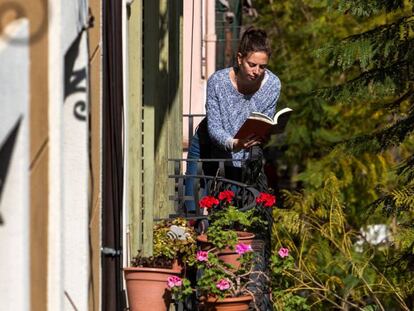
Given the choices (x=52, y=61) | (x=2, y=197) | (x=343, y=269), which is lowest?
(x=343, y=269)

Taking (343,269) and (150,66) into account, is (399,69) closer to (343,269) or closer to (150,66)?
(150,66)

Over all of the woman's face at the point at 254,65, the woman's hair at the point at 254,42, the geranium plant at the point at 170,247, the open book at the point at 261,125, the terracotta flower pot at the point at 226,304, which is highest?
the woman's hair at the point at 254,42

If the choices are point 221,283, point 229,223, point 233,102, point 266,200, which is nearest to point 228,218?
point 229,223

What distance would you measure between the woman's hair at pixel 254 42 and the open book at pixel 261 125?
0.58 metres

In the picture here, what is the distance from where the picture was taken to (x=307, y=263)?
12.5m

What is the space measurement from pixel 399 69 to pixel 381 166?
34.5ft

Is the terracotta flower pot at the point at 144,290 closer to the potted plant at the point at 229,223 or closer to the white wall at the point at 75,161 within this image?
the potted plant at the point at 229,223

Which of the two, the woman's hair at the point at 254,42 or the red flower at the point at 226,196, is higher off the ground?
the woman's hair at the point at 254,42

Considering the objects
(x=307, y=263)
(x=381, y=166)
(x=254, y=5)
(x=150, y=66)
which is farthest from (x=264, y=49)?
Answer: (x=254, y=5)

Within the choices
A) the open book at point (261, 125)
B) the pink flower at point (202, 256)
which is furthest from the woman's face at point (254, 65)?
the pink flower at point (202, 256)

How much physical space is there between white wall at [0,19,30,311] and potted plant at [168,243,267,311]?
147 inches

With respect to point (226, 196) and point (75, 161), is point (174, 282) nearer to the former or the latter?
point (226, 196)

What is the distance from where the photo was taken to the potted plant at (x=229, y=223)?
344 inches

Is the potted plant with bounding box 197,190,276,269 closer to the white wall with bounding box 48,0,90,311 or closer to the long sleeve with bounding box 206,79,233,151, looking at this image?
the long sleeve with bounding box 206,79,233,151
